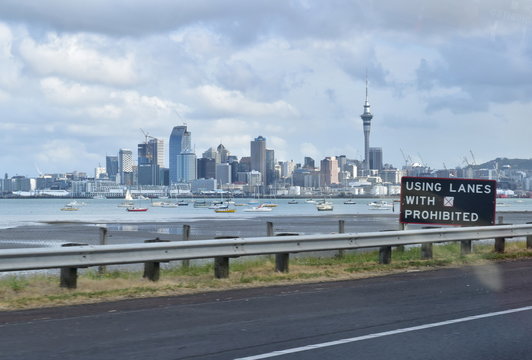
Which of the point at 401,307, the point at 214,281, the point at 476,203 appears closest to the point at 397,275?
the point at 214,281

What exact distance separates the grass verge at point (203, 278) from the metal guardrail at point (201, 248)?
0.50 metres

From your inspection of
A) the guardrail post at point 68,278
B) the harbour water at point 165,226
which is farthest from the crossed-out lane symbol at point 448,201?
the harbour water at point 165,226

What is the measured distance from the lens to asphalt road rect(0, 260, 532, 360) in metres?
8.40

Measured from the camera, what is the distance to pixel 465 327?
32.3 ft

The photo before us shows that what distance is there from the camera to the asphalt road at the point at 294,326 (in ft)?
27.6

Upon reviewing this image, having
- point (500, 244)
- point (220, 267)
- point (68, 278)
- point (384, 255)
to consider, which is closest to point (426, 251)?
point (384, 255)

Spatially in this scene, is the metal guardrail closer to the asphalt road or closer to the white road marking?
the asphalt road

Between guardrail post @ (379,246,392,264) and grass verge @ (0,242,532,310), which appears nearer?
grass verge @ (0,242,532,310)

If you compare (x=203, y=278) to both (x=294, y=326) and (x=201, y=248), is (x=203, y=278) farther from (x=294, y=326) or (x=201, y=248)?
(x=294, y=326)

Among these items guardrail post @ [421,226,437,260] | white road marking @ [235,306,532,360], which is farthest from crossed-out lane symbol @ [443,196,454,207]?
white road marking @ [235,306,532,360]

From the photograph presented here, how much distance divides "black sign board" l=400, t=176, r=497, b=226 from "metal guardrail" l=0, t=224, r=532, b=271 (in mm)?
1642

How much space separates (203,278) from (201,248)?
97cm

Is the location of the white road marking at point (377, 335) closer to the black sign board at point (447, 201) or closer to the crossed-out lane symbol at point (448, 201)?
the black sign board at point (447, 201)

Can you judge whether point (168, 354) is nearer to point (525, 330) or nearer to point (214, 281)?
point (525, 330)
